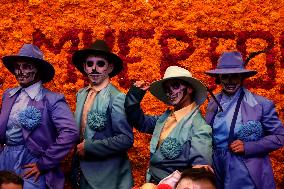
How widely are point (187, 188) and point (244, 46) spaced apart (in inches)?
141

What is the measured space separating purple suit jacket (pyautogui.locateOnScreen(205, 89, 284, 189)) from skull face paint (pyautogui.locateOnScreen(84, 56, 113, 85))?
48.8 inches

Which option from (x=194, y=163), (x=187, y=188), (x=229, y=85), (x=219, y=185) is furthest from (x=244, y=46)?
(x=187, y=188)

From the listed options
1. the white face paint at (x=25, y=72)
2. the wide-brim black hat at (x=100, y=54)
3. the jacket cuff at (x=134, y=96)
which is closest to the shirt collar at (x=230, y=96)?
the jacket cuff at (x=134, y=96)

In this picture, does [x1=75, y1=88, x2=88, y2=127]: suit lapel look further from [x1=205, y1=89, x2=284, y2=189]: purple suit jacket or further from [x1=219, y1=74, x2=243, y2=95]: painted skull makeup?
[x1=205, y1=89, x2=284, y2=189]: purple suit jacket

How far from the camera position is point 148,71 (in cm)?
640

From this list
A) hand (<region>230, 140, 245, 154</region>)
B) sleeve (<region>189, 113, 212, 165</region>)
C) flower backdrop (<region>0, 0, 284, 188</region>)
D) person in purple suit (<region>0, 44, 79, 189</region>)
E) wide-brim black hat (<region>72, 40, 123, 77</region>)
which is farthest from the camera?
flower backdrop (<region>0, 0, 284, 188</region>)

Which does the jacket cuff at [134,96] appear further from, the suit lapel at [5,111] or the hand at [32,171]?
the suit lapel at [5,111]

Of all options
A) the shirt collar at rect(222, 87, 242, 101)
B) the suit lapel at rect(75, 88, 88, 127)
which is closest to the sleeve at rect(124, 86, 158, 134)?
the suit lapel at rect(75, 88, 88, 127)

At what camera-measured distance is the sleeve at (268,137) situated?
16.2 ft

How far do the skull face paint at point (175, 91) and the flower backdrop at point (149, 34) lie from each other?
1424 millimetres

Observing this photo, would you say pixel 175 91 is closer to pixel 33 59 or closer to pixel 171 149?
pixel 171 149

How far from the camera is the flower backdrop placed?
6398mm

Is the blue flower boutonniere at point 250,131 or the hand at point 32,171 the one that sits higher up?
the blue flower boutonniere at point 250,131

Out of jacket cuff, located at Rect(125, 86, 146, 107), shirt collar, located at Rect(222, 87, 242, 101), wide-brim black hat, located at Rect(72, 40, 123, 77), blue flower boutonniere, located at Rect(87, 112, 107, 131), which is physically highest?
wide-brim black hat, located at Rect(72, 40, 123, 77)
